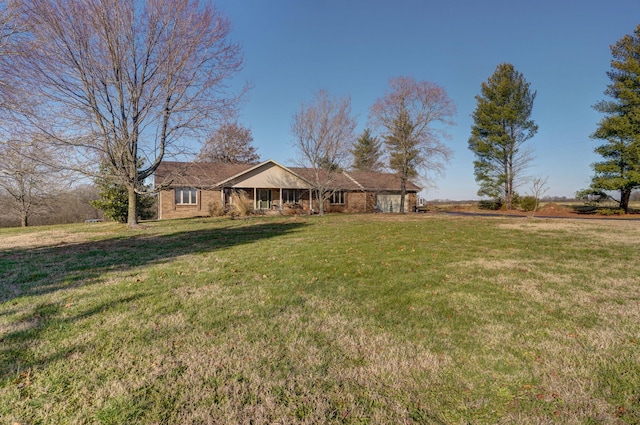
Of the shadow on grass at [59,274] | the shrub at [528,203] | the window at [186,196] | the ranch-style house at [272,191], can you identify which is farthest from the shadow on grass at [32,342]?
the shrub at [528,203]

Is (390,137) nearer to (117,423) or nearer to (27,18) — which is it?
(27,18)

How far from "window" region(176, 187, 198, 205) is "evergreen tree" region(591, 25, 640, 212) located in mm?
30215

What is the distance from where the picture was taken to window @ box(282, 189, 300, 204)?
2902cm

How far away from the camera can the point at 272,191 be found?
94.7ft

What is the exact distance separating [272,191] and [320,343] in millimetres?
26262

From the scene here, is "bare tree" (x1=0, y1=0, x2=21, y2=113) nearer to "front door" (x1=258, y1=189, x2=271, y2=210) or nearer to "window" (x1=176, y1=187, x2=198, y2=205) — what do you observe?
"window" (x1=176, y1=187, x2=198, y2=205)

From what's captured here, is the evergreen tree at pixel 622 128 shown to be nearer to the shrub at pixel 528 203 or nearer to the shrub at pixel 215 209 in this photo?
the shrub at pixel 528 203

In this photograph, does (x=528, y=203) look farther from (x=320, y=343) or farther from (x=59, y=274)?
(x=59, y=274)

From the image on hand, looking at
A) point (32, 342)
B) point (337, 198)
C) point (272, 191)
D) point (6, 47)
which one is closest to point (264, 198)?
point (272, 191)

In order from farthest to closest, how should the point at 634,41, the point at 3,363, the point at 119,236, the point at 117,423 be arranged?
the point at 634,41, the point at 119,236, the point at 3,363, the point at 117,423

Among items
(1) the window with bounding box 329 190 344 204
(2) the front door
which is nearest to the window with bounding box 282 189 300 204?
(2) the front door

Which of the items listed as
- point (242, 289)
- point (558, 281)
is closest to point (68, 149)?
point (242, 289)

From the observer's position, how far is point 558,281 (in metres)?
5.36

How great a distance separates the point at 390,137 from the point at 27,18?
85.9 feet
